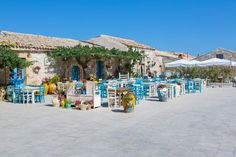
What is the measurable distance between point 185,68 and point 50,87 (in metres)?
14.6

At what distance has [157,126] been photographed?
23.8 ft

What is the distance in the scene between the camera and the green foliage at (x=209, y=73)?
1030 inches

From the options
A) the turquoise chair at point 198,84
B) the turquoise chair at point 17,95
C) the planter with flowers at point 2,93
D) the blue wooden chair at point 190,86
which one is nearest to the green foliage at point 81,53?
the planter with flowers at point 2,93

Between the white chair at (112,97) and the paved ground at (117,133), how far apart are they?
3.63 feet

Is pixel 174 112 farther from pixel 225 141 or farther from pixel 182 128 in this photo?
pixel 225 141

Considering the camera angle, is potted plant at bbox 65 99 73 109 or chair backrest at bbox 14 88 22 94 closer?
potted plant at bbox 65 99 73 109

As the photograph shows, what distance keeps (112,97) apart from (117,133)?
439 centimetres

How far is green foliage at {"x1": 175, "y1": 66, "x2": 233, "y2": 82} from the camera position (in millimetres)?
26172

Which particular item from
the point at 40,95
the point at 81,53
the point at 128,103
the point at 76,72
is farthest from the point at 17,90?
the point at 76,72

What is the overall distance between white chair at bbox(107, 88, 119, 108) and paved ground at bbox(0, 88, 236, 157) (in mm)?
1107

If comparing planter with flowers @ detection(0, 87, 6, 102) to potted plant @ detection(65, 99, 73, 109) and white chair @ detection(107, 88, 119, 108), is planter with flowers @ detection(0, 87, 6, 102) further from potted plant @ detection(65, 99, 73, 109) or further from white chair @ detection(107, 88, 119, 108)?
white chair @ detection(107, 88, 119, 108)

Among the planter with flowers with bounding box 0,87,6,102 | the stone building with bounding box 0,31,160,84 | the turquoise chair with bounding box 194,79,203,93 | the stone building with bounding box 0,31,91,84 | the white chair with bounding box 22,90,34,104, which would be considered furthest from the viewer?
the turquoise chair with bounding box 194,79,203,93

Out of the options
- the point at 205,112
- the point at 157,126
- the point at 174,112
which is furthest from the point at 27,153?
the point at 205,112

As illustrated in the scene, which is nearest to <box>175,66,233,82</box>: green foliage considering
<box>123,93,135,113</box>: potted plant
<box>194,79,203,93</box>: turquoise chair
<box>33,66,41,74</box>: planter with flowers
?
<box>194,79,203,93</box>: turquoise chair
